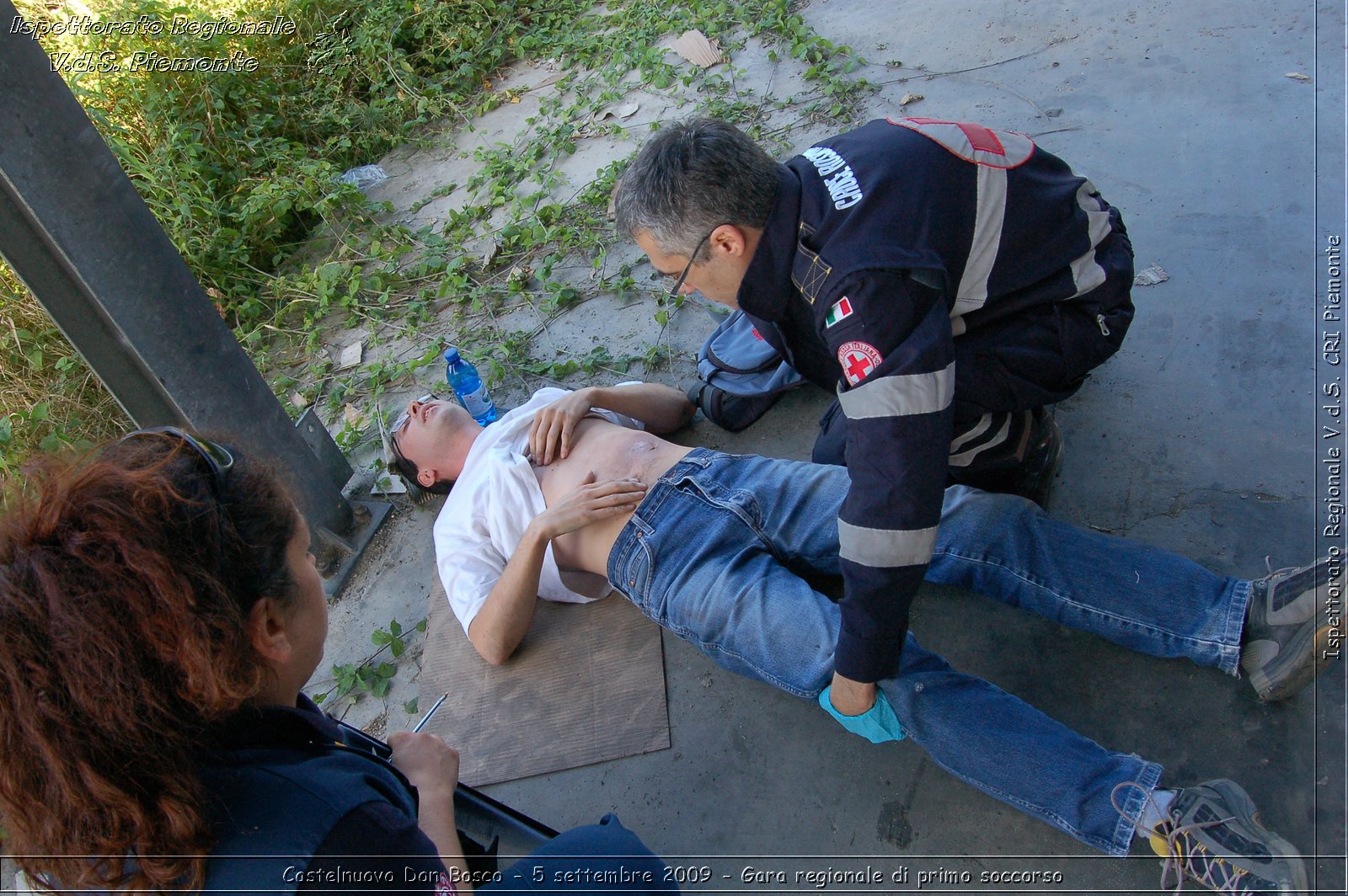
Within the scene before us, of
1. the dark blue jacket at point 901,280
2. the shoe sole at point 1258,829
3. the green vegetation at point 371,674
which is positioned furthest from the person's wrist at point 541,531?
the shoe sole at point 1258,829

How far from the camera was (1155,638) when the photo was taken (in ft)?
6.57

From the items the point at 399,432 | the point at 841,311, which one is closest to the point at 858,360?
the point at 841,311

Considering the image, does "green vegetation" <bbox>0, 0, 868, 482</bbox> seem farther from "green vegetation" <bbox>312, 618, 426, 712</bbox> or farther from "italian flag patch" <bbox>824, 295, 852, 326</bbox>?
"italian flag patch" <bbox>824, 295, 852, 326</bbox>

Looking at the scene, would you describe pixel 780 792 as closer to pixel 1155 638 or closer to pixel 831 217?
pixel 1155 638

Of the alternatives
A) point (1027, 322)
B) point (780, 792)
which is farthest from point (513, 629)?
point (1027, 322)

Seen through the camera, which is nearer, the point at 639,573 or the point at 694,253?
the point at 694,253

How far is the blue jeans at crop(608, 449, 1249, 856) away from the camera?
183 centimetres

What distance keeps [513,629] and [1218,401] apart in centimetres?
231

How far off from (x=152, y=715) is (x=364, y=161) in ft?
17.5

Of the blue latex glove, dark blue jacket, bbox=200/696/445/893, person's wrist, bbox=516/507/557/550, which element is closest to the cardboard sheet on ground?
person's wrist, bbox=516/507/557/550

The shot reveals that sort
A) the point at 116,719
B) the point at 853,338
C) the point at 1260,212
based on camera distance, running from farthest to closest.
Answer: the point at 1260,212
the point at 853,338
the point at 116,719

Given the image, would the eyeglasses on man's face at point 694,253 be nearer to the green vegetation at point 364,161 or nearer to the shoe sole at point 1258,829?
the green vegetation at point 364,161

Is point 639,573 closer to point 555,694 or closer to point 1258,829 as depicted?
point 555,694

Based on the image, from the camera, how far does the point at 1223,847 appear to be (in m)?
1.68
